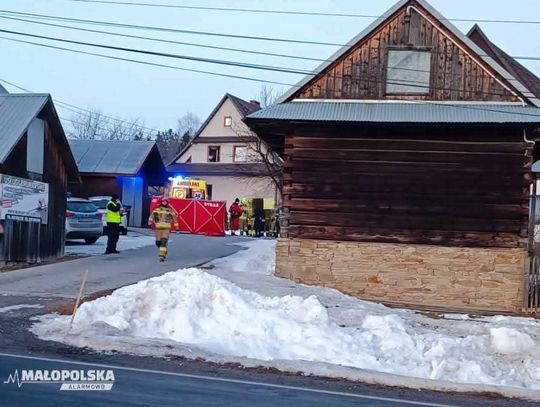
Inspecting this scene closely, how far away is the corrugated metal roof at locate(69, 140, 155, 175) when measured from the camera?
131 feet

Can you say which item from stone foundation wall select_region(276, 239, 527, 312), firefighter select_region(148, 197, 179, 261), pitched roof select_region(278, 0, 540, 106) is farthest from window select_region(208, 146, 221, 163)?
stone foundation wall select_region(276, 239, 527, 312)

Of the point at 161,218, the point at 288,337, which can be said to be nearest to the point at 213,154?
the point at 161,218

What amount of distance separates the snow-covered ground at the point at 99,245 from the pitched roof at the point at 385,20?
27.1 ft

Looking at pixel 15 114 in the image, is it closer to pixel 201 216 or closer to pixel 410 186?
pixel 410 186

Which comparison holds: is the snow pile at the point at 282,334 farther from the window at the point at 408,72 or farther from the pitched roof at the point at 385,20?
the window at the point at 408,72

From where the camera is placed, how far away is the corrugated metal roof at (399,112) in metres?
16.8

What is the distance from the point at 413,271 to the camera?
1712 cm

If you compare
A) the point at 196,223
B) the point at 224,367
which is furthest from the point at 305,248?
the point at 196,223

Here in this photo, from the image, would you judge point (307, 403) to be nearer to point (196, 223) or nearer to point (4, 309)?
point (4, 309)

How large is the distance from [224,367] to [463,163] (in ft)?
33.0

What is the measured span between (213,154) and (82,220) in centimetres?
3244

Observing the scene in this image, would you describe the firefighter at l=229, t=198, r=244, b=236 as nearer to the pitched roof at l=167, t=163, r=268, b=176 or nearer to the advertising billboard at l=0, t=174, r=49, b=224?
the pitched roof at l=167, t=163, r=268, b=176

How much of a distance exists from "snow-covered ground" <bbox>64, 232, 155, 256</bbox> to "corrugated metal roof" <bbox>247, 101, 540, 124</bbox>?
808cm

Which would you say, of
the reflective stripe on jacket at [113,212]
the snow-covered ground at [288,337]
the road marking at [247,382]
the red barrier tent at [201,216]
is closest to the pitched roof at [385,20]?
the reflective stripe on jacket at [113,212]
